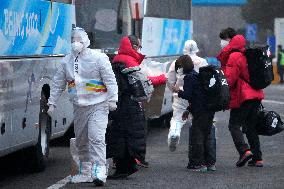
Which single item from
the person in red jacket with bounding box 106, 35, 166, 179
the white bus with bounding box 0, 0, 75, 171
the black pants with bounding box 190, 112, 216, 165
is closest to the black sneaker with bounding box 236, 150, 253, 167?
the black pants with bounding box 190, 112, 216, 165

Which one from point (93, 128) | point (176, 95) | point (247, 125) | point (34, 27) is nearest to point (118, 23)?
point (176, 95)

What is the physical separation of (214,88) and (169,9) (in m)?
10.1

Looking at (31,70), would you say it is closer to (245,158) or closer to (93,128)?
(93,128)

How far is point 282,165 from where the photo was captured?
15867 millimetres

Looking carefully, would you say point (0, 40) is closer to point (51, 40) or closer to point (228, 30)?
point (51, 40)

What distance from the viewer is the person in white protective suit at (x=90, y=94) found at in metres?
13.0

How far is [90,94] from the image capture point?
1302cm

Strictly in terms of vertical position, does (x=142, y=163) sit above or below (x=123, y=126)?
below

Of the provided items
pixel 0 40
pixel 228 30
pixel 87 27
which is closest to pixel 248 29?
pixel 87 27

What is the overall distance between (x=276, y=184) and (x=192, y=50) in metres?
4.80

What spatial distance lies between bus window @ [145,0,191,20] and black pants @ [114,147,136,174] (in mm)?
8443

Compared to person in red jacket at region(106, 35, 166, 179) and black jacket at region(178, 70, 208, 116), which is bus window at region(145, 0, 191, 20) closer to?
black jacket at region(178, 70, 208, 116)

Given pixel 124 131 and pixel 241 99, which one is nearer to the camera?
pixel 124 131

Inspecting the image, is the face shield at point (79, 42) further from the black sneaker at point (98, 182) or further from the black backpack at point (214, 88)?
the black backpack at point (214, 88)
